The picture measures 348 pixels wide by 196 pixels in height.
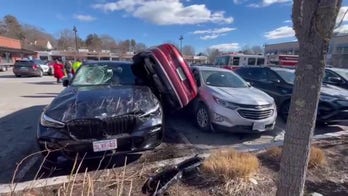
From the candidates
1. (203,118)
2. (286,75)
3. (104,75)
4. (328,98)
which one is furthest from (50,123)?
(286,75)

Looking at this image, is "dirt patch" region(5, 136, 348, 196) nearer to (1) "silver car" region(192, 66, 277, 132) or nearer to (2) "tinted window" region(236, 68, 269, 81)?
(1) "silver car" region(192, 66, 277, 132)

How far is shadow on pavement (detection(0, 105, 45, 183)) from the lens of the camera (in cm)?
394

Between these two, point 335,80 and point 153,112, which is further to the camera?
point 335,80

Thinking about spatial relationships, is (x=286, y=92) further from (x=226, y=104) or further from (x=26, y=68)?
(x=26, y=68)

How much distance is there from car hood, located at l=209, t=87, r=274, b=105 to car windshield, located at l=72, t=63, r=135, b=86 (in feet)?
6.22

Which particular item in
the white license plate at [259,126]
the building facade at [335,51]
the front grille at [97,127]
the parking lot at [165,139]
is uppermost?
the building facade at [335,51]

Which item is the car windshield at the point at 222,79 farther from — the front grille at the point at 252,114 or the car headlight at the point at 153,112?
the car headlight at the point at 153,112

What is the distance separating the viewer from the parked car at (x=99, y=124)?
11.1 feet

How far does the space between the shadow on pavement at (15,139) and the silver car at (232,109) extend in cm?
341

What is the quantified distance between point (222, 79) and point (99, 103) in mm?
3697

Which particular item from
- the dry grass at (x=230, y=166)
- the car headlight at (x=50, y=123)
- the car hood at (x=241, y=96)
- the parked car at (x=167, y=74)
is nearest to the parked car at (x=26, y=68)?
the parked car at (x=167, y=74)

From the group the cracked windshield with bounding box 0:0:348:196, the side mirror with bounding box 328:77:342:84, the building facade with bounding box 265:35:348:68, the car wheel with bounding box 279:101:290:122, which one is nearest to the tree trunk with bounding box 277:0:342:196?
the cracked windshield with bounding box 0:0:348:196

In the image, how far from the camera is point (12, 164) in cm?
398

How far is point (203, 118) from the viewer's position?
5719 millimetres
